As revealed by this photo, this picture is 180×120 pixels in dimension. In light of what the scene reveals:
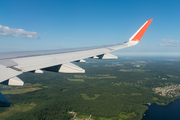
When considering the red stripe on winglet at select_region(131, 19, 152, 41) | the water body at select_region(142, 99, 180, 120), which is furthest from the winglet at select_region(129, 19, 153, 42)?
the water body at select_region(142, 99, 180, 120)

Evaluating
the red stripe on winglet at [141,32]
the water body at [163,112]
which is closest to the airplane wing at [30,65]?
the red stripe on winglet at [141,32]

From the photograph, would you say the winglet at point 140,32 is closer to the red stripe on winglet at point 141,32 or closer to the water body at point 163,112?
the red stripe on winglet at point 141,32

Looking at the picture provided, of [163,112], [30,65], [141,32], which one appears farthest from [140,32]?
[163,112]

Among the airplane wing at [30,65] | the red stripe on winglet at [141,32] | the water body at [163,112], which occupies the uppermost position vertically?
the red stripe on winglet at [141,32]

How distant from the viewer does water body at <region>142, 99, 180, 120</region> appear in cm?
3656

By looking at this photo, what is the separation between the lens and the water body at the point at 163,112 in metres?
36.6

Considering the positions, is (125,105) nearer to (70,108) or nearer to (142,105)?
(142,105)

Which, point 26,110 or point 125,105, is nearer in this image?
point 26,110

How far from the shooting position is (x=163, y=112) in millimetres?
39531

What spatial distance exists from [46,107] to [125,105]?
3120 centimetres

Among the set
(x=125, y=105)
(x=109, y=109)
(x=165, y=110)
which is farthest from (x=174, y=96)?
(x=109, y=109)

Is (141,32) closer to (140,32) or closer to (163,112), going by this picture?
(140,32)

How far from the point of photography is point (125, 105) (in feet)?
143

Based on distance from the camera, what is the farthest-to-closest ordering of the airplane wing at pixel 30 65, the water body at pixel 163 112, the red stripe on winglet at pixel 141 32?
the water body at pixel 163 112 → the red stripe on winglet at pixel 141 32 → the airplane wing at pixel 30 65
